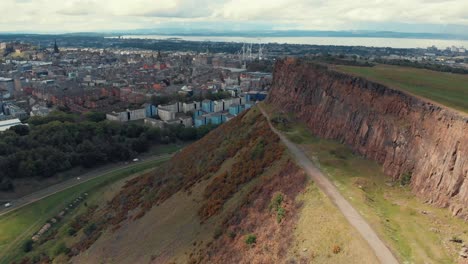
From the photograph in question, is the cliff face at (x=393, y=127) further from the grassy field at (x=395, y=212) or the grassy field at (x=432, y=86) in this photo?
the grassy field at (x=432, y=86)

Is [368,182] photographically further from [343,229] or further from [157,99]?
[157,99]

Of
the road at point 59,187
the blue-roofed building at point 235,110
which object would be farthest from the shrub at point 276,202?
the blue-roofed building at point 235,110

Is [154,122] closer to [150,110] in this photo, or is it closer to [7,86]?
[150,110]

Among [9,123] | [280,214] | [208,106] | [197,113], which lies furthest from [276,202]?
[9,123]

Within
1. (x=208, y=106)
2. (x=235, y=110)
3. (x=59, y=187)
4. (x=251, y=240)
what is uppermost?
(x=251, y=240)

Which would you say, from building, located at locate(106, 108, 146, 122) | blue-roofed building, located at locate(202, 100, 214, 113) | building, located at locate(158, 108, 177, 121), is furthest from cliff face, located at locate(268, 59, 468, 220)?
blue-roofed building, located at locate(202, 100, 214, 113)

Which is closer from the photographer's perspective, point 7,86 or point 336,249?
point 336,249

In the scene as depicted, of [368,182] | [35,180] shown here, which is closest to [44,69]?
[35,180]
